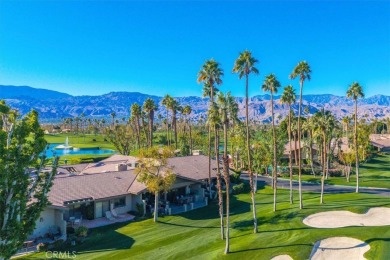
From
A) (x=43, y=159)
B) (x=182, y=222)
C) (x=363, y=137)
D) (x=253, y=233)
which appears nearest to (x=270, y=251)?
(x=253, y=233)

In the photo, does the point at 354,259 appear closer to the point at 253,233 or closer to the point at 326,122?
the point at 253,233

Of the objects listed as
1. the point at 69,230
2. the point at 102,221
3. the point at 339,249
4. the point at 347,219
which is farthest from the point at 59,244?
the point at 347,219

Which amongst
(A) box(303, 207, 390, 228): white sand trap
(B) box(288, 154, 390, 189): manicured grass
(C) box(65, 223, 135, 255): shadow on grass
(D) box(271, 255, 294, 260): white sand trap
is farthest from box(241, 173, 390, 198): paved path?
(C) box(65, 223, 135, 255): shadow on grass

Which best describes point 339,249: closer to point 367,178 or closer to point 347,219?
point 347,219

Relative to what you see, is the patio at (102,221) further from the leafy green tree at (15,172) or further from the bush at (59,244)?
the leafy green tree at (15,172)

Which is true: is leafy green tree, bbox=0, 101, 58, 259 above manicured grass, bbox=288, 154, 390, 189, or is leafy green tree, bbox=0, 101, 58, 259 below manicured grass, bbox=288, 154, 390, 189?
above

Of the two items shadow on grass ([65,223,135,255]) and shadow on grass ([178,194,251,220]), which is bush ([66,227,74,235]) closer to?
shadow on grass ([65,223,135,255])

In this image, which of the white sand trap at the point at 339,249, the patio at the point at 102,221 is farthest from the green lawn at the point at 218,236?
the patio at the point at 102,221
